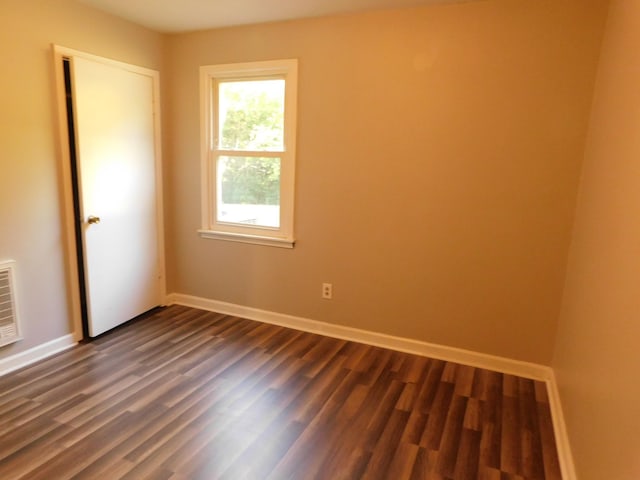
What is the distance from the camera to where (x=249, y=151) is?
334cm

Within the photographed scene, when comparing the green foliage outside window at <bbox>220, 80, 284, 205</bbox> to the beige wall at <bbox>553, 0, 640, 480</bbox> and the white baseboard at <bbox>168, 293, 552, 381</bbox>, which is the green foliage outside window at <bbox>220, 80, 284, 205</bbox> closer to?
the white baseboard at <bbox>168, 293, 552, 381</bbox>

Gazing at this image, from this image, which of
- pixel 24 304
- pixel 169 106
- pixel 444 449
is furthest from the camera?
pixel 169 106

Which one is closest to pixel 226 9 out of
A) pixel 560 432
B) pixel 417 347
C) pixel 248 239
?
pixel 248 239

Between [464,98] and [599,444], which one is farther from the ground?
[464,98]

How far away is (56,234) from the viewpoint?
9.06 ft

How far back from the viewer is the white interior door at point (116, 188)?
9.31ft

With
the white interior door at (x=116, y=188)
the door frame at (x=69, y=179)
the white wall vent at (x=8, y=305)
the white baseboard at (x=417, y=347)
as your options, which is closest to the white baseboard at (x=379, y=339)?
the white baseboard at (x=417, y=347)

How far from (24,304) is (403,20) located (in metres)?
3.14

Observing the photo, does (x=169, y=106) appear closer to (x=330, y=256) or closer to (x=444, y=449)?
(x=330, y=256)

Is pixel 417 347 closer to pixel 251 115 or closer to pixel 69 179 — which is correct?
pixel 251 115

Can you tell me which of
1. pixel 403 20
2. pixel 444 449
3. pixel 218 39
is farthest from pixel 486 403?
pixel 218 39

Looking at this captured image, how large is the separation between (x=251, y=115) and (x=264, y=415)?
7.58 feet

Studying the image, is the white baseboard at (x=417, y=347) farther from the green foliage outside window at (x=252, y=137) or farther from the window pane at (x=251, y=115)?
the window pane at (x=251, y=115)

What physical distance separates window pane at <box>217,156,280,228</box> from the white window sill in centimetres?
12
